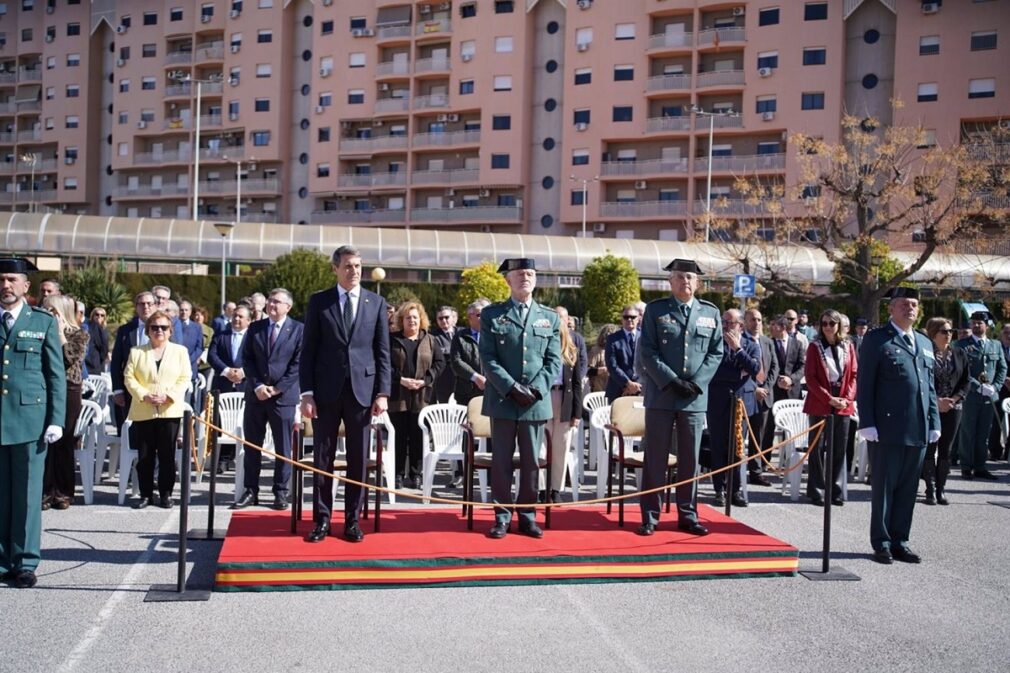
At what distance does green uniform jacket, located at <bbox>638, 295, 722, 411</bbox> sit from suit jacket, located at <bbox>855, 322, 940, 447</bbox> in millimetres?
1219

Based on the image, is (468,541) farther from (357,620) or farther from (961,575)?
(961,575)

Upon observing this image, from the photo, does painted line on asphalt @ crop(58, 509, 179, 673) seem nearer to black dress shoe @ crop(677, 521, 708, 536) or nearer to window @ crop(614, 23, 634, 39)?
black dress shoe @ crop(677, 521, 708, 536)

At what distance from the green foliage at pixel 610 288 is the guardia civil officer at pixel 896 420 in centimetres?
2654

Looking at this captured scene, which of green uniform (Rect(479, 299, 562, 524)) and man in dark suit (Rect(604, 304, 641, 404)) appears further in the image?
man in dark suit (Rect(604, 304, 641, 404))

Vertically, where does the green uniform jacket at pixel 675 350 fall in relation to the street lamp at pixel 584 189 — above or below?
below

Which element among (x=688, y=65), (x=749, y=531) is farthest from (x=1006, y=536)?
(x=688, y=65)

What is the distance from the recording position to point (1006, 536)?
28.9ft

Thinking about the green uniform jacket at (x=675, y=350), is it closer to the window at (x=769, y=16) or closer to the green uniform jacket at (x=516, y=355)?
the green uniform jacket at (x=516, y=355)

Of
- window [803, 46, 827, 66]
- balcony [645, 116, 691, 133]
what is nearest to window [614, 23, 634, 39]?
balcony [645, 116, 691, 133]

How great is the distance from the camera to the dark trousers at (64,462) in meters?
8.94

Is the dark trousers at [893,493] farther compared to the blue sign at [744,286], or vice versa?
the blue sign at [744,286]

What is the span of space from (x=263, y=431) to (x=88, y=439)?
1723 mm

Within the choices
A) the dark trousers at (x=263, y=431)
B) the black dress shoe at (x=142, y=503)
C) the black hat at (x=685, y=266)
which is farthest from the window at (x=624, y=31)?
the black dress shoe at (x=142, y=503)

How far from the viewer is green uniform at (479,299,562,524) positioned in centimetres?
739
